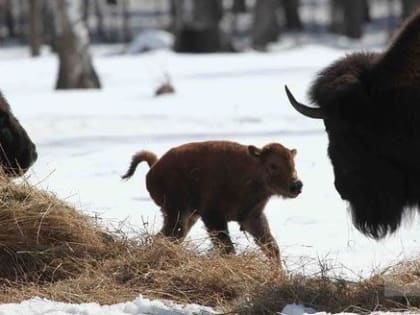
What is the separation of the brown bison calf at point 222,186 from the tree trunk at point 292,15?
135ft

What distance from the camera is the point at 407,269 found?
6.92m

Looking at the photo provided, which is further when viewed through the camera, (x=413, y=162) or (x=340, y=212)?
(x=340, y=212)

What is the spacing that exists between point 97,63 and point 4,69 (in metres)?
2.85

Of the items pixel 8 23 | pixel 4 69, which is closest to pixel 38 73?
pixel 4 69

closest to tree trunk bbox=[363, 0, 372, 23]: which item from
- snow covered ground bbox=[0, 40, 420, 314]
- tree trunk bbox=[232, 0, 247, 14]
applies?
tree trunk bbox=[232, 0, 247, 14]

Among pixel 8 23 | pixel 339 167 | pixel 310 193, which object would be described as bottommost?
pixel 8 23

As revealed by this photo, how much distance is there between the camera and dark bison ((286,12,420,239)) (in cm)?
649

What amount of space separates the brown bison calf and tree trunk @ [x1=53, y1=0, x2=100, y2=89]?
533 inches

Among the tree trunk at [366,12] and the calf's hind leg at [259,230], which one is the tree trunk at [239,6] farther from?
the calf's hind leg at [259,230]

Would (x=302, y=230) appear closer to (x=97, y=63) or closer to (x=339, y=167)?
(x=339, y=167)

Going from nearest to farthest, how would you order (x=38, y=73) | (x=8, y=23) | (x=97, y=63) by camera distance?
(x=38, y=73) → (x=97, y=63) → (x=8, y=23)

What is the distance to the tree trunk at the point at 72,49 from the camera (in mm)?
21281

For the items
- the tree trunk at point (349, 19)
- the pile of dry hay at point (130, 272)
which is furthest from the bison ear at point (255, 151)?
the tree trunk at point (349, 19)

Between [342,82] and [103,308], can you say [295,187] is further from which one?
[103,308]
